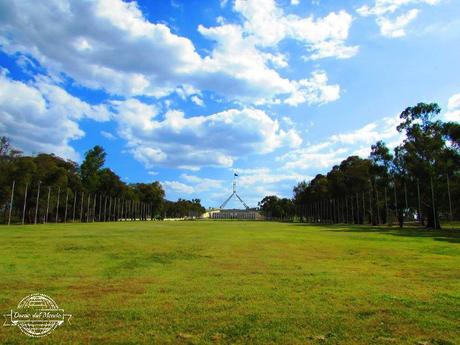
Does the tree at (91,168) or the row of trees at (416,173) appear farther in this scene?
the tree at (91,168)

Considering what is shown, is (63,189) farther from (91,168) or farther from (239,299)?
(239,299)

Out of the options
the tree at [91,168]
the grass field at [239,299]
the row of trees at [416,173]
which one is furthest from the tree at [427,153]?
the tree at [91,168]

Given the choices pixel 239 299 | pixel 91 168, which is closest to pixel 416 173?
pixel 239 299

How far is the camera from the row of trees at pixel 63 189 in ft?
257

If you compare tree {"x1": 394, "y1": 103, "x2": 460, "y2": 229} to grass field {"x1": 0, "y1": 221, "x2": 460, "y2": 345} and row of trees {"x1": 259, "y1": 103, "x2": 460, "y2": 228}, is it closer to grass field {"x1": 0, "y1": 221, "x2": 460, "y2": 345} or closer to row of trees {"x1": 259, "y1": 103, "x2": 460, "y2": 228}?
row of trees {"x1": 259, "y1": 103, "x2": 460, "y2": 228}

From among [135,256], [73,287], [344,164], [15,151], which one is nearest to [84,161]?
[15,151]

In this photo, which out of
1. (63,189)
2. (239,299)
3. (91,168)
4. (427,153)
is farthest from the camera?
→ (91,168)

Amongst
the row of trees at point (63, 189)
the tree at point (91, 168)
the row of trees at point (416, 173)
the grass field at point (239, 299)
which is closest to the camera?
the grass field at point (239, 299)

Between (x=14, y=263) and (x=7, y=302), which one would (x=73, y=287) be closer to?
(x=7, y=302)

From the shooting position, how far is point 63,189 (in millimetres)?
91500

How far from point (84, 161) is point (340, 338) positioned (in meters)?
114

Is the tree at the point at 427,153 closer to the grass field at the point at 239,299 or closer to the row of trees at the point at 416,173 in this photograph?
the row of trees at the point at 416,173

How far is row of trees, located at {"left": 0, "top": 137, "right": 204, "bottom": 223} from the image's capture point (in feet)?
257

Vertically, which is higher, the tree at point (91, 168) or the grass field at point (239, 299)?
the tree at point (91, 168)
